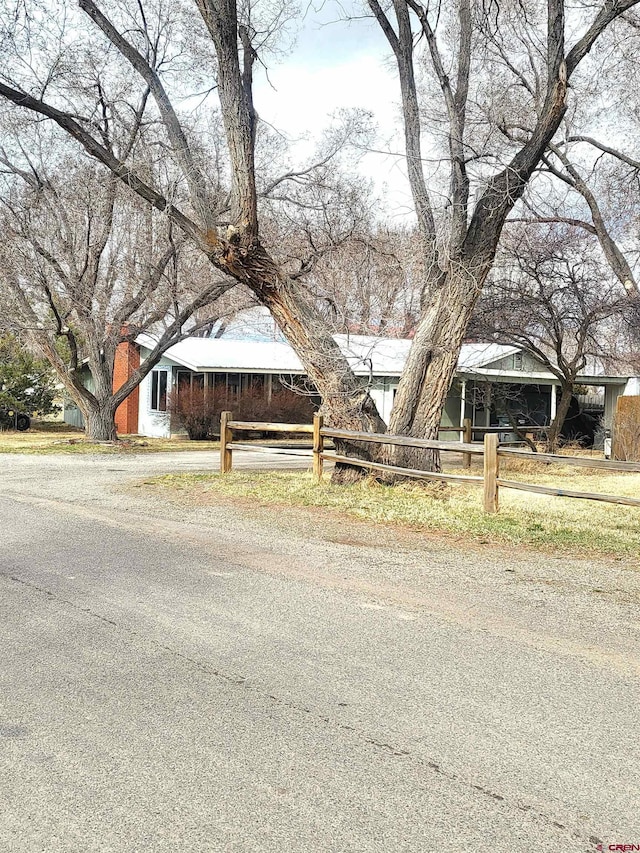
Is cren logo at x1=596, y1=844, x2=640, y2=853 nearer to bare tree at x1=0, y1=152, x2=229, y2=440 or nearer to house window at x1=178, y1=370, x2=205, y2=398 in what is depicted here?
bare tree at x1=0, y1=152, x2=229, y2=440

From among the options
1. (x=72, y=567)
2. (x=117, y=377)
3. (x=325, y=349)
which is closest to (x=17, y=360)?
(x=117, y=377)

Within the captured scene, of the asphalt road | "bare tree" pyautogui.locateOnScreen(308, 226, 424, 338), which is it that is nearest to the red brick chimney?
"bare tree" pyautogui.locateOnScreen(308, 226, 424, 338)

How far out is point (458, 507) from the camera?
11.4 metres

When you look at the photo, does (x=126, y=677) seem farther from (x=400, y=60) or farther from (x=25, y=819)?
(x=400, y=60)

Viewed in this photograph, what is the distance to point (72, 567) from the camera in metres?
7.23

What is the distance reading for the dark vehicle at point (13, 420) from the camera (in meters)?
33.2

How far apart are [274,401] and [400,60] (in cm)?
1720

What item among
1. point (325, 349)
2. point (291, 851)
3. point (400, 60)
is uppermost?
point (400, 60)

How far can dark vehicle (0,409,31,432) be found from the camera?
3316cm

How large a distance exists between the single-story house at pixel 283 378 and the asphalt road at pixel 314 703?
2077 cm

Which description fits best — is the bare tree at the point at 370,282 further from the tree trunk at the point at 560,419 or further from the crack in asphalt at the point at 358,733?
the crack in asphalt at the point at 358,733

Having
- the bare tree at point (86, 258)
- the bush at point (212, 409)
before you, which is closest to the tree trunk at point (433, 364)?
the bare tree at point (86, 258)

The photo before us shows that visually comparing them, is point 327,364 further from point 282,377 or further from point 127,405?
point 127,405

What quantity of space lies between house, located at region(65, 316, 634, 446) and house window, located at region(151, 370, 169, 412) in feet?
0.12
